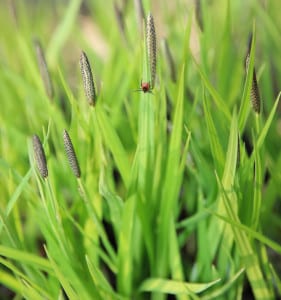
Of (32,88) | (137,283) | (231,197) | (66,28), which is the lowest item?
(137,283)

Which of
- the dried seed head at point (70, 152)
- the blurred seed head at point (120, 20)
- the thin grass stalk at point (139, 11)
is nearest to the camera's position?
the dried seed head at point (70, 152)

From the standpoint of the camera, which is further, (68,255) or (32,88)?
(32,88)

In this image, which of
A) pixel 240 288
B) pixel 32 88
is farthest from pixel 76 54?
pixel 240 288

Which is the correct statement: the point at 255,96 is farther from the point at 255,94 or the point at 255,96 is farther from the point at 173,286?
the point at 173,286

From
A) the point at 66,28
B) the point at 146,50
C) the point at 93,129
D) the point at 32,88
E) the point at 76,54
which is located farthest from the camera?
the point at 76,54

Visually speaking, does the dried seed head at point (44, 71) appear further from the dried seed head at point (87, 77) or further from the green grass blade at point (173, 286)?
the green grass blade at point (173, 286)

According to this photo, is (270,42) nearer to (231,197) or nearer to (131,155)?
(131,155)

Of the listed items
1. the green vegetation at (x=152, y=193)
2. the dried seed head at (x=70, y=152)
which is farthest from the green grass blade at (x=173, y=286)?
the dried seed head at (x=70, y=152)
